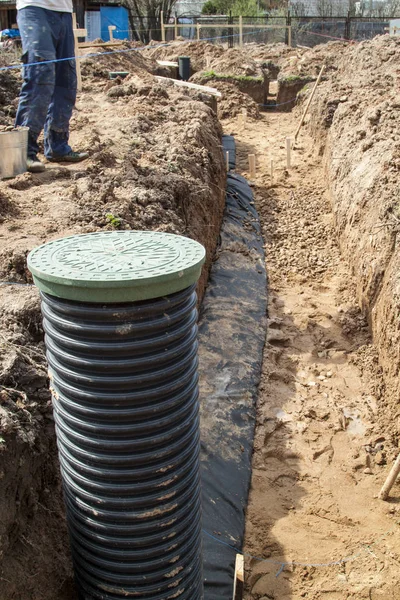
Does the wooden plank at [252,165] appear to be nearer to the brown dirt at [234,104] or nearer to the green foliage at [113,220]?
the brown dirt at [234,104]

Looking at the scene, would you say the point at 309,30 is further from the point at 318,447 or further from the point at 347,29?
the point at 318,447

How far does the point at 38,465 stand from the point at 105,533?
53cm

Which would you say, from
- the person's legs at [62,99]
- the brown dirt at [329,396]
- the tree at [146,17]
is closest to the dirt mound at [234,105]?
the brown dirt at [329,396]

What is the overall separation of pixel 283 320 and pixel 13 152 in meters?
3.21

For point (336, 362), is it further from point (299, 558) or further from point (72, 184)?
point (72, 184)

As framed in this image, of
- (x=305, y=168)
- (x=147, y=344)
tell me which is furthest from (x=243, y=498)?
(x=305, y=168)

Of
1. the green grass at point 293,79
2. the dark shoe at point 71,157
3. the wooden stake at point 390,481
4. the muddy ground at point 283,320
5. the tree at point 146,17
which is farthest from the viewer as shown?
the tree at point 146,17

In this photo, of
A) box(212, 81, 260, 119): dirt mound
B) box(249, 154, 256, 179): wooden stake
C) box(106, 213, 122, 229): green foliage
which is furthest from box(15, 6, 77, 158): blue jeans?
box(212, 81, 260, 119): dirt mound

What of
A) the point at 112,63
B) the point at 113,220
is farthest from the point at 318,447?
the point at 112,63

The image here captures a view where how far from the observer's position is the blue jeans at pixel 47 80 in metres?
5.13

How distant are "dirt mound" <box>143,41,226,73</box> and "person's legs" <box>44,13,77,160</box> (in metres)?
14.0

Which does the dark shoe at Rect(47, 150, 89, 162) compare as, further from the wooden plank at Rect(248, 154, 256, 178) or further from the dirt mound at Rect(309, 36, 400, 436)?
the wooden plank at Rect(248, 154, 256, 178)

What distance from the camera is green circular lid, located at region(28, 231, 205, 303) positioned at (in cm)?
180

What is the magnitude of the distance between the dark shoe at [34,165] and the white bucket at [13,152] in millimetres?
126
